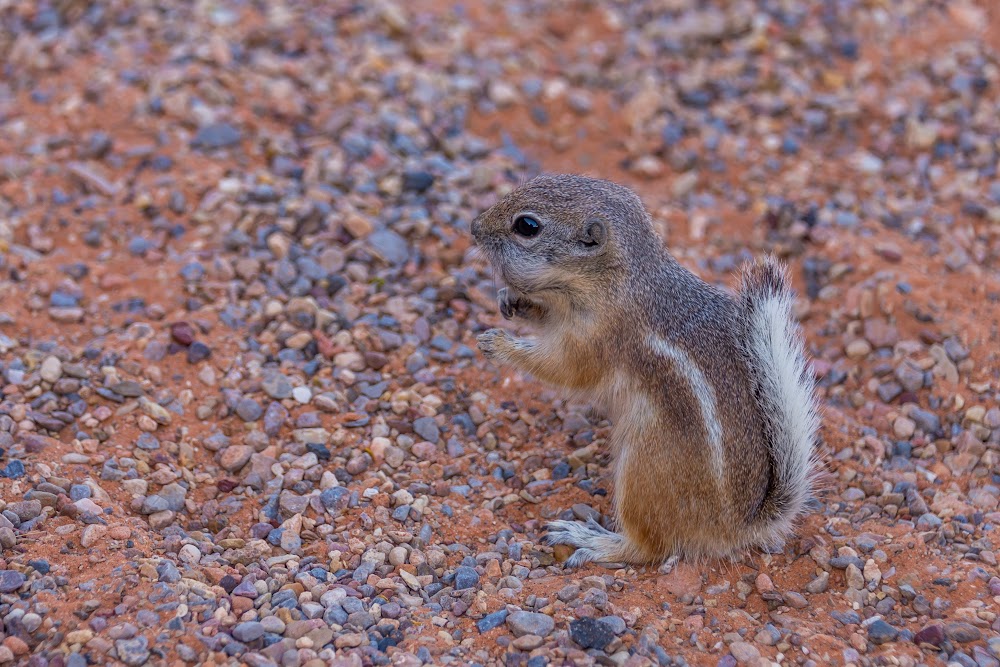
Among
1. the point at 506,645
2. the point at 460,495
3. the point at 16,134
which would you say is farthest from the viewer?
the point at 16,134

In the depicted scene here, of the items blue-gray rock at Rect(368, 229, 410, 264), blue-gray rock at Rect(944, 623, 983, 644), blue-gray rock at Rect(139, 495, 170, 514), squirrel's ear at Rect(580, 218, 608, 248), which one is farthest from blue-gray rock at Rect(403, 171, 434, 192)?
blue-gray rock at Rect(944, 623, 983, 644)

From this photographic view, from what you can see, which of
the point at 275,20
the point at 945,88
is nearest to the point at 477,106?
the point at 275,20

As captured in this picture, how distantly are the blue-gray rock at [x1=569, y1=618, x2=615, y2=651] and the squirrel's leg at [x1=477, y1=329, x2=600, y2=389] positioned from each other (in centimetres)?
102

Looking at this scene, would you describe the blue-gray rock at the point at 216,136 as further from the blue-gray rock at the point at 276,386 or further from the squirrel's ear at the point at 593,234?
the squirrel's ear at the point at 593,234

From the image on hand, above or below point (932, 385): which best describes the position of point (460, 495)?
below

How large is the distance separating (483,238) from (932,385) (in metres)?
2.19

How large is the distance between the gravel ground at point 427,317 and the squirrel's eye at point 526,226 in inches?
35.3

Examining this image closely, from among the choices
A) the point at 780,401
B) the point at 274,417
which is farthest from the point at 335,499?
the point at 780,401

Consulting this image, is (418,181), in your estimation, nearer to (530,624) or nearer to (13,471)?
(13,471)

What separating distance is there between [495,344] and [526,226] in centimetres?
52

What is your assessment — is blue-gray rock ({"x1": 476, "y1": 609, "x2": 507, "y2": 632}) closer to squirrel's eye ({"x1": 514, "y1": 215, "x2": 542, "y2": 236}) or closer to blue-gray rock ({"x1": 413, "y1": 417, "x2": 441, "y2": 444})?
blue-gray rock ({"x1": 413, "y1": 417, "x2": 441, "y2": 444})

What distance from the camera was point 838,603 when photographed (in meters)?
3.79

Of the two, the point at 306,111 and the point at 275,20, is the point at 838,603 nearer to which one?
the point at 306,111

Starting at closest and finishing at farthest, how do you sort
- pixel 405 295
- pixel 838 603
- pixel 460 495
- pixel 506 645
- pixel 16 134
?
pixel 506 645 < pixel 838 603 < pixel 460 495 < pixel 405 295 < pixel 16 134
